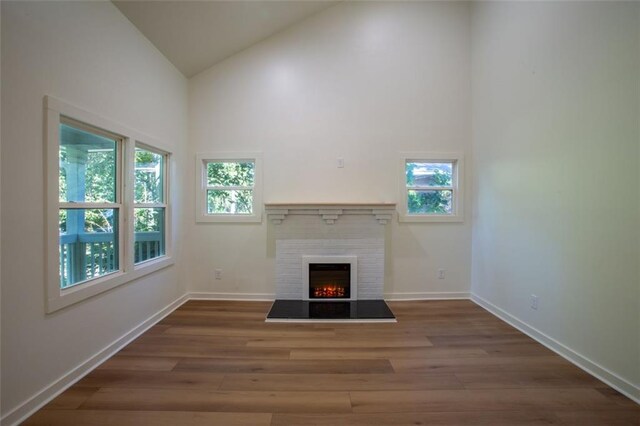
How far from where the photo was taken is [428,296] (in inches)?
135

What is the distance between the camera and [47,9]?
1617mm

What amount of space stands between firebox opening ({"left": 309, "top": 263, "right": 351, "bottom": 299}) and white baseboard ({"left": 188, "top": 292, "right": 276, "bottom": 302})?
583 millimetres

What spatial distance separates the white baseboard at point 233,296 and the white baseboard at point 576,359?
275 centimetres

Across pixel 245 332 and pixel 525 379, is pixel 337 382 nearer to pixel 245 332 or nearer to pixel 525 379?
pixel 245 332

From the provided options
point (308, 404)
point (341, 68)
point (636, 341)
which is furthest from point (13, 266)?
point (636, 341)

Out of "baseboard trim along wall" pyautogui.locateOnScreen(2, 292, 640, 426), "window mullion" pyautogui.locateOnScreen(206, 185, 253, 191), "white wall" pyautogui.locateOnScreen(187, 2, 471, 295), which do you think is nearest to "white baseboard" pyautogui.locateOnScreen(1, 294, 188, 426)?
"baseboard trim along wall" pyautogui.locateOnScreen(2, 292, 640, 426)

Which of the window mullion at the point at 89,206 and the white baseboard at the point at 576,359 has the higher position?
the window mullion at the point at 89,206

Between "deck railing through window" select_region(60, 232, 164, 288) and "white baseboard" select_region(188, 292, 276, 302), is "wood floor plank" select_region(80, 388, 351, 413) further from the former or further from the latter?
"white baseboard" select_region(188, 292, 276, 302)

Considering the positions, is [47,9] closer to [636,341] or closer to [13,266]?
[13,266]

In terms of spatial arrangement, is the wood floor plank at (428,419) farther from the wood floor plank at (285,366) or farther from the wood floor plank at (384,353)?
the wood floor plank at (384,353)

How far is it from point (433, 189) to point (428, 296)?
1.47 m

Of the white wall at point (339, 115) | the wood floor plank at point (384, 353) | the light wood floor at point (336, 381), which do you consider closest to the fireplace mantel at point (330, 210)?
the white wall at point (339, 115)

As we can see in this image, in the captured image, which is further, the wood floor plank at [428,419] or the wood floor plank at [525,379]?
the wood floor plank at [525,379]

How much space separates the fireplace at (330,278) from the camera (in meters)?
3.32
